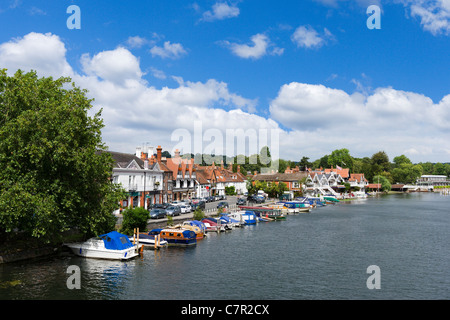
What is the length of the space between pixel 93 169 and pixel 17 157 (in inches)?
238

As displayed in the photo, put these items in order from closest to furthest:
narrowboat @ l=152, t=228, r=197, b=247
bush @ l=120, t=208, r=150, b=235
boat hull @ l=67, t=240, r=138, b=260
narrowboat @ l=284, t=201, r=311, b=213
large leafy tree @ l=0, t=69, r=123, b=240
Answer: large leafy tree @ l=0, t=69, r=123, b=240 → boat hull @ l=67, t=240, r=138, b=260 → narrowboat @ l=152, t=228, r=197, b=247 → bush @ l=120, t=208, r=150, b=235 → narrowboat @ l=284, t=201, r=311, b=213

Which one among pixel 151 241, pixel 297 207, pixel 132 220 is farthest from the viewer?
pixel 297 207

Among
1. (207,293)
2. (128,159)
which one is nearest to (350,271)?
(207,293)

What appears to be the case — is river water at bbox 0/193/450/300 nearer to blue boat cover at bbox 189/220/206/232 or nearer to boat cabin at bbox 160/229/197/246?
boat cabin at bbox 160/229/197/246

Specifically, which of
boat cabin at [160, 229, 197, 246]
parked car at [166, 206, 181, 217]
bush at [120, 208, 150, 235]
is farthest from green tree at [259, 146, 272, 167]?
bush at [120, 208, 150, 235]

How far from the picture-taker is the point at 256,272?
97.7ft

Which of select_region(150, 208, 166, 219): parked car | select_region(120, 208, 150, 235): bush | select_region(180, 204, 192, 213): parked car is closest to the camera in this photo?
select_region(120, 208, 150, 235): bush

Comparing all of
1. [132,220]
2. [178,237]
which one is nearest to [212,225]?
[178,237]

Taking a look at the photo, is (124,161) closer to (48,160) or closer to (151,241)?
(151,241)

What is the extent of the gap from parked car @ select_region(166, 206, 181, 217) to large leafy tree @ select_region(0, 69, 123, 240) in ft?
65.0

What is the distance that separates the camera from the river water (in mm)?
24188

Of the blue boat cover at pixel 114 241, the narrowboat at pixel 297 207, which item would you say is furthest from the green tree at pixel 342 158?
the blue boat cover at pixel 114 241

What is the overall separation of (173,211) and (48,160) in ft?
88.1

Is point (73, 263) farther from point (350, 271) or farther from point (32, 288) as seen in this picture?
point (350, 271)
